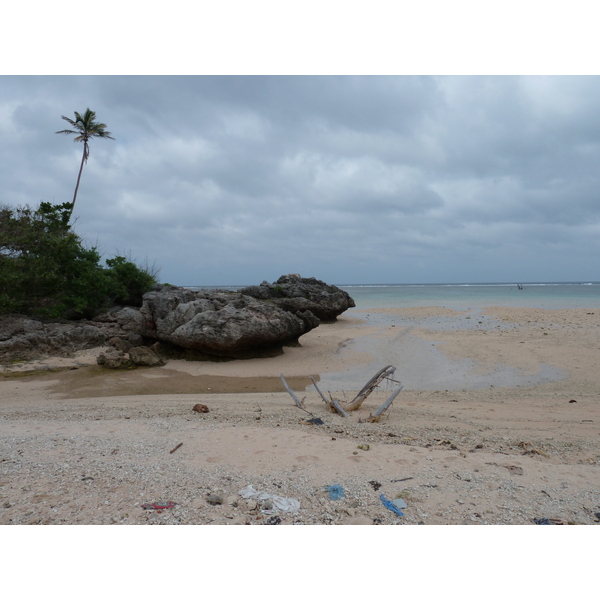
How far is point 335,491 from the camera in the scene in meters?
3.93

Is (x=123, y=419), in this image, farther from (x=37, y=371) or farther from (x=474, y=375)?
(x=474, y=375)

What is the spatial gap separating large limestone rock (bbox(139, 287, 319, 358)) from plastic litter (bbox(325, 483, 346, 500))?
9184 millimetres

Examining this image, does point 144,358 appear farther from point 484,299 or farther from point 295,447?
point 484,299

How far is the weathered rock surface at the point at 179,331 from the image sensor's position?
12805 mm

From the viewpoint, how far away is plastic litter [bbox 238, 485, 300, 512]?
362 centimetres

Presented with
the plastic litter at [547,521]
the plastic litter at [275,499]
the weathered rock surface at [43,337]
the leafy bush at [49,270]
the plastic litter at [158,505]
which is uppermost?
the leafy bush at [49,270]

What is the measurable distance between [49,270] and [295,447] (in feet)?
49.9

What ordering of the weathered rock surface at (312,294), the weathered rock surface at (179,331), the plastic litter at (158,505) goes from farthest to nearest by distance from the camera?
the weathered rock surface at (312,294) < the weathered rock surface at (179,331) < the plastic litter at (158,505)

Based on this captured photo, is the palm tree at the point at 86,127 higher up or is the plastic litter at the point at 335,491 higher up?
the palm tree at the point at 86,127

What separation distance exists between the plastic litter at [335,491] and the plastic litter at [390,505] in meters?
0.40

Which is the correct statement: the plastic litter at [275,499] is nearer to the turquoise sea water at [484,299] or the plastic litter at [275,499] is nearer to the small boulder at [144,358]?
the small boulder at [144,358]

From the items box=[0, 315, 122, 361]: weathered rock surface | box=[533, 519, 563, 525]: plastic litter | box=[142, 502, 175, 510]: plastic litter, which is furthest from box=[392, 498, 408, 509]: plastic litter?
box=[0, 315, 122, 361]: weathered rock surface

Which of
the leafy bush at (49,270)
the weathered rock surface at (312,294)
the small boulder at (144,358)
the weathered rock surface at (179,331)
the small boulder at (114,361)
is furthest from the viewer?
the weathered rock surface at (312,294)

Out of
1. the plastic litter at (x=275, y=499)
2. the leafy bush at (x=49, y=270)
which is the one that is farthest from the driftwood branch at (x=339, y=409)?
the leafy bush at (x=49, y=270)
